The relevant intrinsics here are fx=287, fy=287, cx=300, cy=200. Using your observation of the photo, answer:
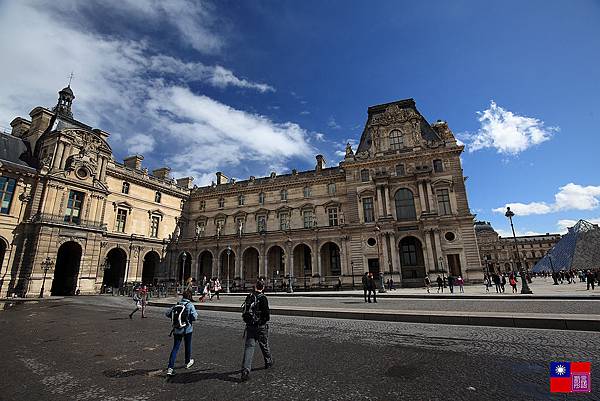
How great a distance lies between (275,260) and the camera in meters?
41.4

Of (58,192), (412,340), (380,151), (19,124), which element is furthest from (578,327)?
(19,124)

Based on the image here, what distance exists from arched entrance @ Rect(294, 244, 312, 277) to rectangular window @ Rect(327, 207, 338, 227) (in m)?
4.70

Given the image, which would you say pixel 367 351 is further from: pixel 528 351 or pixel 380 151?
pixel 380 151

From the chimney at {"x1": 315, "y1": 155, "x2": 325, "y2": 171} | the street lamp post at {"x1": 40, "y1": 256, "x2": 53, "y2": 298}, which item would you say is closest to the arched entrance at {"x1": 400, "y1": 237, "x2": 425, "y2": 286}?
the chimney at {"x1": 315, "y1": 155, "x2": 325, "y2": 171}

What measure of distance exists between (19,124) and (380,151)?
46.4 m

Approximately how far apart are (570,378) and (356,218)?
105 ft

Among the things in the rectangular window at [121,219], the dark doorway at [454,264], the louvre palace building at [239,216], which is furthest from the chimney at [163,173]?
the dark doorway at [454,264]

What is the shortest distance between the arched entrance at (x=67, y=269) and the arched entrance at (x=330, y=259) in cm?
2871

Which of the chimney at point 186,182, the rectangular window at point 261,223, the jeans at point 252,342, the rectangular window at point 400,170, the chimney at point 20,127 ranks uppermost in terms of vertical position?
the chimney at point 20,127

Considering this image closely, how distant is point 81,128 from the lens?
117 ft

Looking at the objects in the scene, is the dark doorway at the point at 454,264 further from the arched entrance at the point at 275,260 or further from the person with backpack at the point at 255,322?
the person with backpack at the point at 255,322

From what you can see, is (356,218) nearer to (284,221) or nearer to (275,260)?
(284,221)

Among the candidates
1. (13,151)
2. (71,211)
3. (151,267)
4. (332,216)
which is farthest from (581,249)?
(13,151)

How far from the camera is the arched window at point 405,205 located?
34.8 meters
